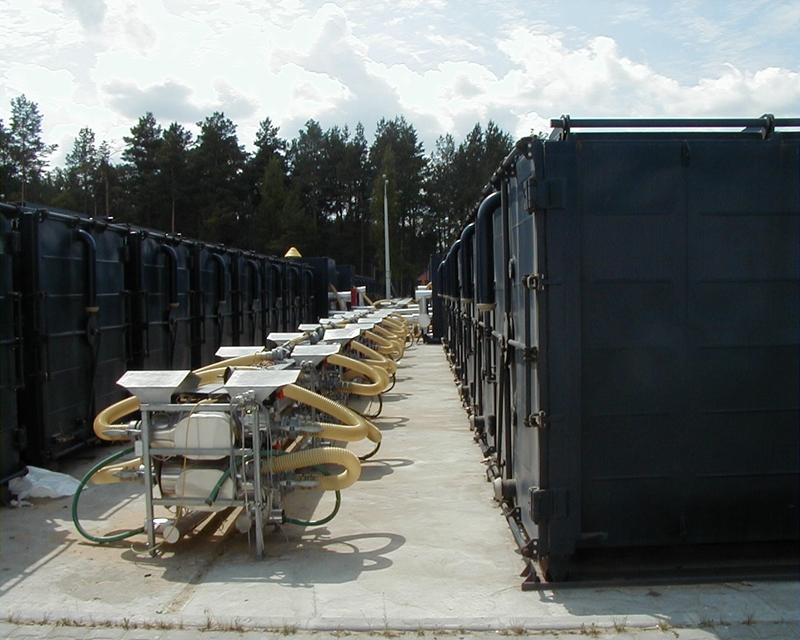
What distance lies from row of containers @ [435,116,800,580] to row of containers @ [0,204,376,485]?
199 inches

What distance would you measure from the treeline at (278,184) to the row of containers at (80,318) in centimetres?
4069

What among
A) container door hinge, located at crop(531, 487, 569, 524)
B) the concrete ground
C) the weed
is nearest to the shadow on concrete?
the concrete ground

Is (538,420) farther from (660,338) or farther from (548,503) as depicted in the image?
(660,338)

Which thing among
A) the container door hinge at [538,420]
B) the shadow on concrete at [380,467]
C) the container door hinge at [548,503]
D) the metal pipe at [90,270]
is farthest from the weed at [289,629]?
the metal pipe at [90,270]

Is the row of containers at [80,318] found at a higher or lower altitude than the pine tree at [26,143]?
lower

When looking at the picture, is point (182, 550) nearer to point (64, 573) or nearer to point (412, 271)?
point (64, 573)

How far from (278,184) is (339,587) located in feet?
175

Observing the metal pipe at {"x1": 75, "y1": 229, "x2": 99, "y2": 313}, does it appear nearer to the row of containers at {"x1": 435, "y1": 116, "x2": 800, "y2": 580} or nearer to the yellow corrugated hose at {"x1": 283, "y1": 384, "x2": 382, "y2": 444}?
the yellow corrugated hose at {"x1": 283, "y1": 384, "x2": 382, "y2": 444}

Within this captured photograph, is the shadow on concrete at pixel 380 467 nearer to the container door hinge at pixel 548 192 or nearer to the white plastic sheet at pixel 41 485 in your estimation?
the white plastic sheet at pixel 41 485

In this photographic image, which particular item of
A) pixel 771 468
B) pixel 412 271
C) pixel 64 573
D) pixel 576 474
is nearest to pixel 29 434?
pixel 64 573

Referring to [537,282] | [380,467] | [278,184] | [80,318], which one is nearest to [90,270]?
[80,318]

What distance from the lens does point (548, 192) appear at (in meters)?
4.28

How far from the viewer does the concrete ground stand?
4.02 m

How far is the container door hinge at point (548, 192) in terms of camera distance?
427 centimetres
